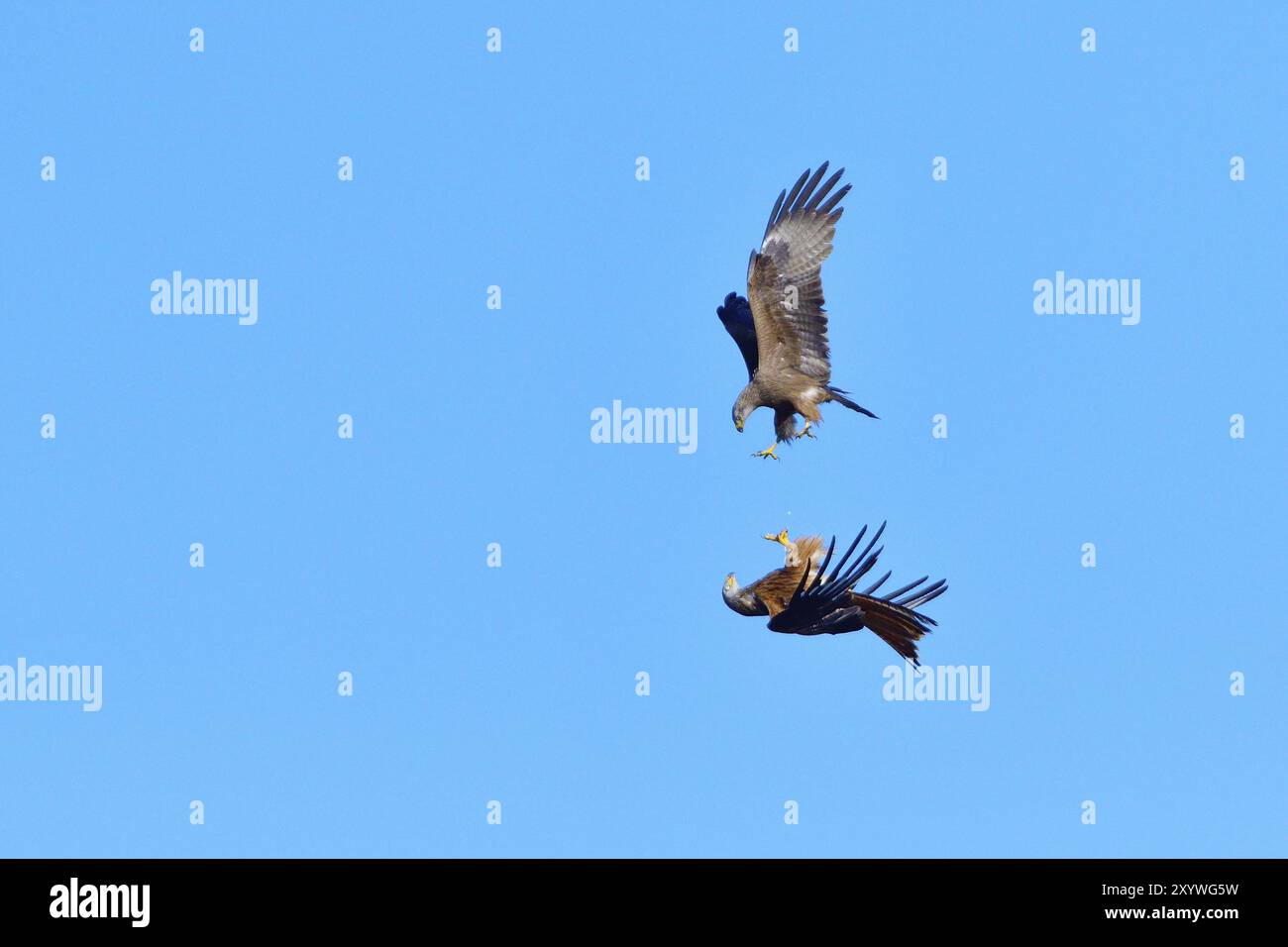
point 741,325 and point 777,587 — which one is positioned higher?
point 741,325

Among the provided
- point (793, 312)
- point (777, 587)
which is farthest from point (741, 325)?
point (777, 587)

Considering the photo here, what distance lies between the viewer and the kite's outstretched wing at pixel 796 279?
2669 cm

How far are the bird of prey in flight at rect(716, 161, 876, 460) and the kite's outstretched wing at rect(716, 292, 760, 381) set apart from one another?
25cm

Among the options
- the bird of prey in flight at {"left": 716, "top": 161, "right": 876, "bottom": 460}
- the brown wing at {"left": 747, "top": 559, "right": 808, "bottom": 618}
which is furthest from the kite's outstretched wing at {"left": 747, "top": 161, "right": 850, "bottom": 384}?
the brown wing at {"left": 747, "top": 559, "right": 808, "bottom": 618}

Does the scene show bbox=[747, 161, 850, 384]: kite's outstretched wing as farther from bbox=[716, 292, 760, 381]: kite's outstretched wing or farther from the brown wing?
the brown wing

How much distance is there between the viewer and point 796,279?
26.8 m

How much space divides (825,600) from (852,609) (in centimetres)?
47

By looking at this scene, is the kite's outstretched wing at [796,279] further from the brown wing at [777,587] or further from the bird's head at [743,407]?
the brown wing at [777,587]

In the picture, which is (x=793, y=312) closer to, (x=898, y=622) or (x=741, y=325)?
(x=741, y=325)

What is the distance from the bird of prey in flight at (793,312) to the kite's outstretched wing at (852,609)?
6.66 feet

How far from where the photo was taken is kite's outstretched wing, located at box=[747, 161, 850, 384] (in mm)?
26688
